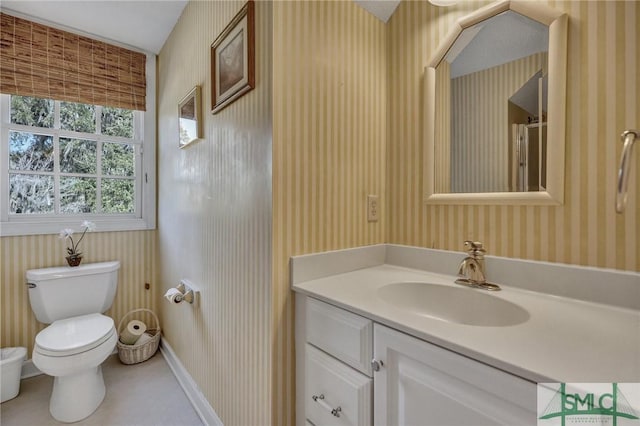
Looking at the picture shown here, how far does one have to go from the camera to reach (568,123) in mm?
885

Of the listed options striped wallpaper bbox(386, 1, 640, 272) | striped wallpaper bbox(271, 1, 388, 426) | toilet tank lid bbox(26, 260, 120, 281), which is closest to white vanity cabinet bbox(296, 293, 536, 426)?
striped wallpaper bbox(271, 1, 388, 426)

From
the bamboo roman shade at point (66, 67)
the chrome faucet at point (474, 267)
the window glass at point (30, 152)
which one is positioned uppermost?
the bamboo roman shade at point (66, 67)

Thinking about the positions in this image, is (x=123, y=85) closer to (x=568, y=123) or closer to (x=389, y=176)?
(x=389, y=176)

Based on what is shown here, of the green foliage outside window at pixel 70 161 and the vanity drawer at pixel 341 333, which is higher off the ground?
the green foliage outside window at pixel 70 161

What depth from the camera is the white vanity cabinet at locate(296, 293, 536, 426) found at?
0.55m

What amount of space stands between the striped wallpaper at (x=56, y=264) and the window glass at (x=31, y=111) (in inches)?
30.4

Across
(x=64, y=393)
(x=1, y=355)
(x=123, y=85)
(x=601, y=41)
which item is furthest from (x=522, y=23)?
(x=1, y=355)

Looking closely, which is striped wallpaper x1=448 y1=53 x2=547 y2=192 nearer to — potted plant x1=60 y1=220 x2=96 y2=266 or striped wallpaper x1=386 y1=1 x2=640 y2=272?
striped wallpaper x1=386 y1=1 x2=640 y2=272

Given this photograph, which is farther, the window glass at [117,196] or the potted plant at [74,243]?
the window glass at [117,196]

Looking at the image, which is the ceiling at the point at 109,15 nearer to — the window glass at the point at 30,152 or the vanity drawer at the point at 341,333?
the window glass at the point at 30,152

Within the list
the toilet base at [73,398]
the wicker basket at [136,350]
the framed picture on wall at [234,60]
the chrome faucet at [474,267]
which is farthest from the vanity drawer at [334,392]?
the wicker basket at [136,350]

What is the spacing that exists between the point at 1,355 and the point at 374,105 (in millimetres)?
2568

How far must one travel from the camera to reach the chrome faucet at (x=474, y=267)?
998 millimetres

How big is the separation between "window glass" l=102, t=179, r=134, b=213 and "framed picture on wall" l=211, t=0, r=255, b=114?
4.33 ft
